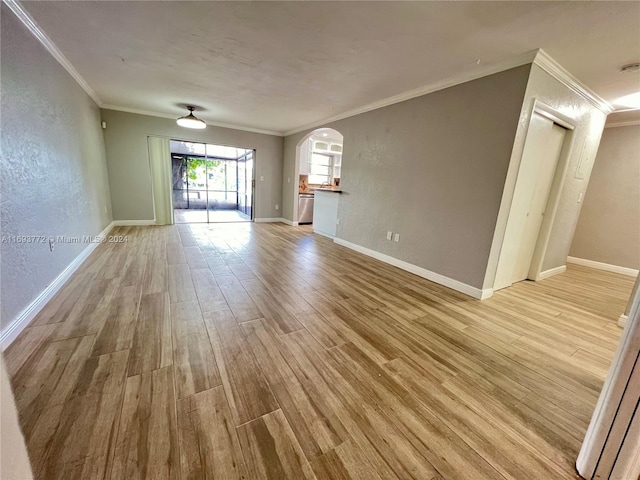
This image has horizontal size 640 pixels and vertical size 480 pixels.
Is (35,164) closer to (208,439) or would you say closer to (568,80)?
(208,439)

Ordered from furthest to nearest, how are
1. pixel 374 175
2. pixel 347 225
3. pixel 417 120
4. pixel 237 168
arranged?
1. pixel 237 168
2. pixel 347 225
3. pixel 374 175
4. pixel 417 120

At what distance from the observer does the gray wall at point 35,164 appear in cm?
185

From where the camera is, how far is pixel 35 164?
2.26 meters

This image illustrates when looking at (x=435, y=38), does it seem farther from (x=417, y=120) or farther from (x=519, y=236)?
(x=519, y=236)

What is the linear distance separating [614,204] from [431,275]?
12.6 ft

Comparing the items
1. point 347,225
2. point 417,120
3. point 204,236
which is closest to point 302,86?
point 417,120

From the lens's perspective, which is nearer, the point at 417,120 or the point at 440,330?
the point at 440,330

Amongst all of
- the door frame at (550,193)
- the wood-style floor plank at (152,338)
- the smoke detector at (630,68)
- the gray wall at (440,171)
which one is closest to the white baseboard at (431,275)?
the gray wall at (440,171)

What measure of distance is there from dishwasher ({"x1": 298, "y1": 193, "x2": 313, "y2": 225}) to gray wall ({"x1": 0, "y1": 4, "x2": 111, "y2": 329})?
4408 millimetres

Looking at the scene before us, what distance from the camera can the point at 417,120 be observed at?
3.39 m

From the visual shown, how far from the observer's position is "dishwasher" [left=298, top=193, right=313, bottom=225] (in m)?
6.95

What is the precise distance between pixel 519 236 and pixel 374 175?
212cm

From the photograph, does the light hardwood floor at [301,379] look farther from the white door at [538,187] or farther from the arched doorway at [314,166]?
the arched doorway at [314,166]

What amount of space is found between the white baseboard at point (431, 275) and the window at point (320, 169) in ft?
15.3
